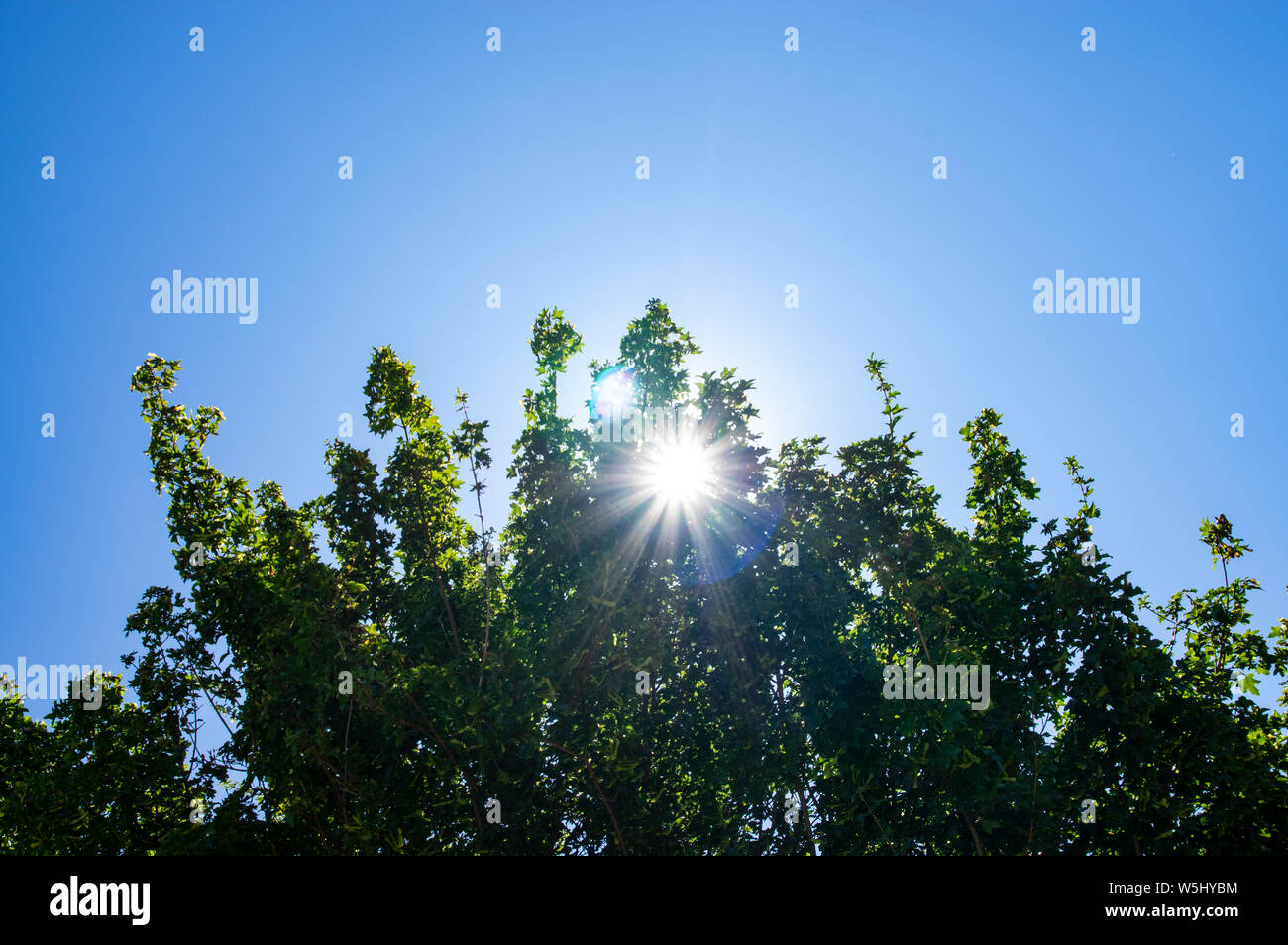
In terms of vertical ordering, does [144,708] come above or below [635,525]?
below

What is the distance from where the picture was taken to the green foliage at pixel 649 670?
49.2 feet

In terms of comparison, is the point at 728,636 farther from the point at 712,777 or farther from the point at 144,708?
the point at 144,708

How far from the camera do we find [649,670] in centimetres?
1703

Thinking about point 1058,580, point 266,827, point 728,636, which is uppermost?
point 1058,580

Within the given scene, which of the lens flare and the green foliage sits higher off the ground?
the lens flare

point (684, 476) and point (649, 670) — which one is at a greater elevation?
point (684, 476)

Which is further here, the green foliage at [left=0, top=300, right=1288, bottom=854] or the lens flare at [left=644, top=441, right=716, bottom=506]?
the lens flare at [left=644, top=441, right=716, bottom=506]

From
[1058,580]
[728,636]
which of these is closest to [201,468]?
[728,636]

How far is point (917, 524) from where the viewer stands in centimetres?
1703

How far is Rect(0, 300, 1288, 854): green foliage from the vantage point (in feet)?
49.2
